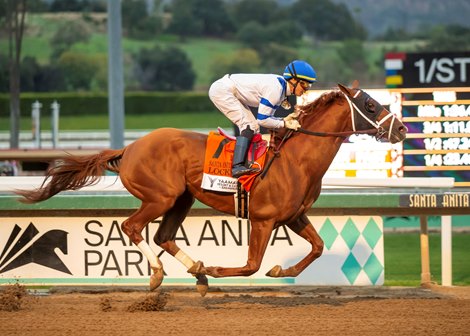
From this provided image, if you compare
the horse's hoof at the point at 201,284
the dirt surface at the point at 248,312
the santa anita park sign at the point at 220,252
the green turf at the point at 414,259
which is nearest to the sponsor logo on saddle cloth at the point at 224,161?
the horse's hoof at the point at 201,284

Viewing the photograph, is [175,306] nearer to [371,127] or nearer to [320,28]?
[371,127]

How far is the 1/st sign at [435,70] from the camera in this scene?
412 inches

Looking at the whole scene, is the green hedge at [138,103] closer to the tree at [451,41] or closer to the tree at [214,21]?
the tree at [451,41]

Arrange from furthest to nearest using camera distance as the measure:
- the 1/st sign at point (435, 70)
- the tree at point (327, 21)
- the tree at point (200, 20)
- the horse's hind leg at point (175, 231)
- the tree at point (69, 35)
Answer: the tree at point (327, 21)
the tree at point (200, 20)
the tree at point (69, 35)
the 1/st sign at point (435, 70)
the horse's hind leg at point (175, 231)

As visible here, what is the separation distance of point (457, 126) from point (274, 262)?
2.25 meters

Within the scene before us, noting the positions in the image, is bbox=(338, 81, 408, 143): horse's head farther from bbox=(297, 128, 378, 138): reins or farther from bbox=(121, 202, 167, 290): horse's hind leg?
bbox=(121, 202, 167, 290): horse's hind leg

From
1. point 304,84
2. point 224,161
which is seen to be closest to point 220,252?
point 224,161

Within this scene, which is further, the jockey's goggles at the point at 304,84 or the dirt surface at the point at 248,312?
the jockey's goggles at the point at 304,84

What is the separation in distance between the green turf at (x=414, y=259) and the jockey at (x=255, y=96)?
296cm

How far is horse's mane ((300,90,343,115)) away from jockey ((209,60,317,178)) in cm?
20

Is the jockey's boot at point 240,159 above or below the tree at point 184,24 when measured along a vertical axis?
below

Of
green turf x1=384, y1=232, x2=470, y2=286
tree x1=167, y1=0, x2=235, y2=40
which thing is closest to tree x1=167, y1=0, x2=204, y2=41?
tree x1=167, y1=0, x2=235, y2=40

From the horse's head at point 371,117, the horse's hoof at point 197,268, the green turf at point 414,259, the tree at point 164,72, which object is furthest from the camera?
the tree at point 164,72

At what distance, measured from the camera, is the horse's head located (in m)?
7.92
